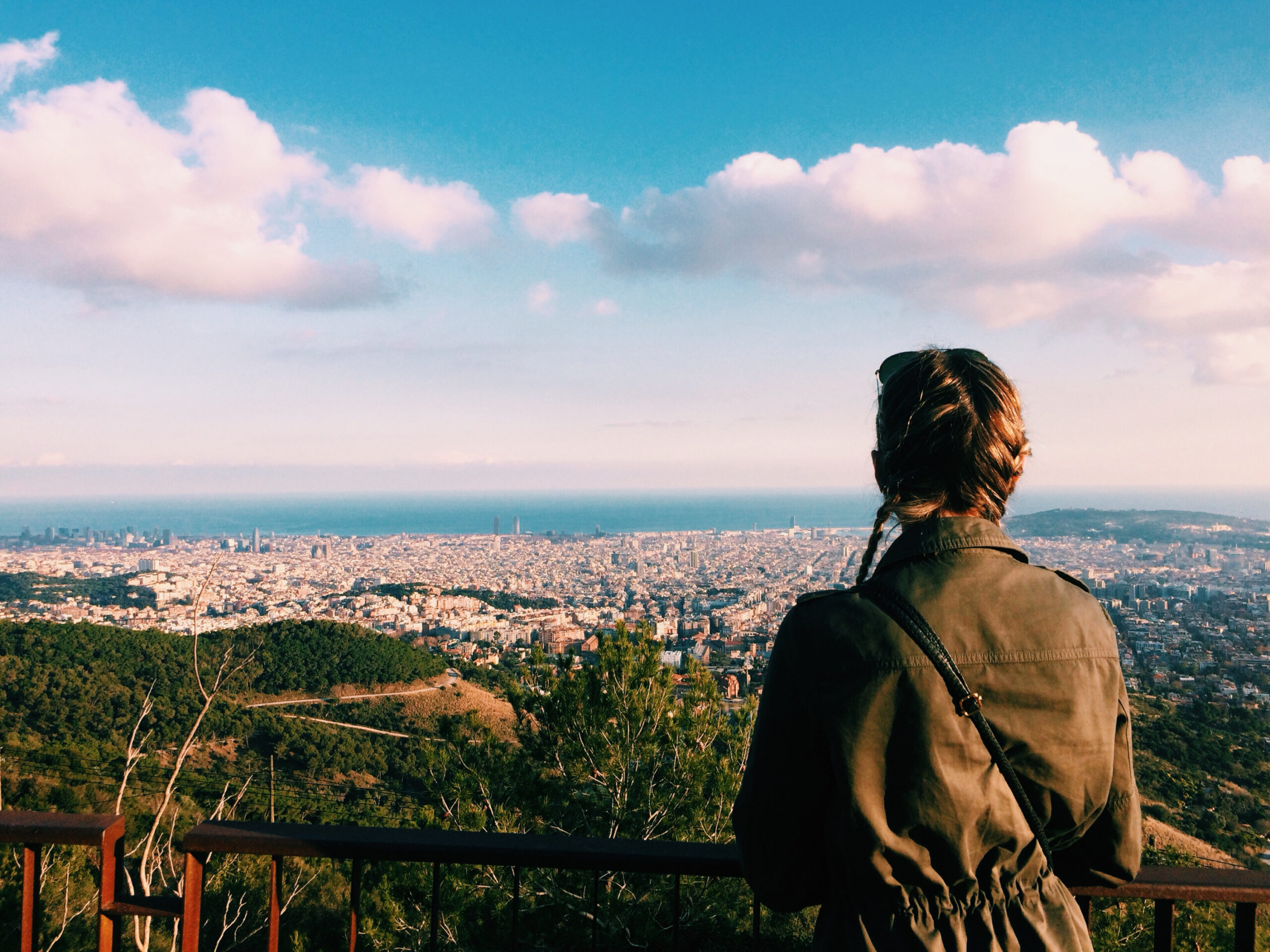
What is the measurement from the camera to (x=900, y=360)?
100 cm

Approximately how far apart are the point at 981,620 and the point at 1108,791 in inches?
12.0

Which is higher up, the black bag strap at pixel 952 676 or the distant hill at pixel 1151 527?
the black bag strap at pixel 952 676

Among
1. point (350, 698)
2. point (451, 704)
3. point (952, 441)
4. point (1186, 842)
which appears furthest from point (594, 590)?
point (952, 441)

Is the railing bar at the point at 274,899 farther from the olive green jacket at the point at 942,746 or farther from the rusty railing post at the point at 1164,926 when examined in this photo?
the rusty railing post at the point at 1164,926

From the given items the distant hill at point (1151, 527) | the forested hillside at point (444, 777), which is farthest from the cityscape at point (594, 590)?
the forested hillside at point (444, 777)

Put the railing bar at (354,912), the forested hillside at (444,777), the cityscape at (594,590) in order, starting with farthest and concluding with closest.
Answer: the cityscape at (594,590) → the forested hillside at (444,777) → the railing bar at (354,912)

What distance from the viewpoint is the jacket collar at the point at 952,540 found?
0.85 m

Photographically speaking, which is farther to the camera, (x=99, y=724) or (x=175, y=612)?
(x=175, y=612)

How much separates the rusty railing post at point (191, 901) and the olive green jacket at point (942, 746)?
4.17 ft

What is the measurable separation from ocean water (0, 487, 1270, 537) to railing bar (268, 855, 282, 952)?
2658 centimetres

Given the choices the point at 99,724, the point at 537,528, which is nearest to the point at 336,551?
the point at 537,528

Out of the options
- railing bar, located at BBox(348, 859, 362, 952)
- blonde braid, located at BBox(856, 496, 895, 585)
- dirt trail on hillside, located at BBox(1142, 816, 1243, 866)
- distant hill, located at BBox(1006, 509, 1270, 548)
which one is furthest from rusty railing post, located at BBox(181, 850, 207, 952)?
distant hill, located at BBox(1006, 509, 1270, 548)

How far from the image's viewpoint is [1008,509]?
3.13 feet

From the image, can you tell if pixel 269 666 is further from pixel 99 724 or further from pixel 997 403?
pixel 997 403
